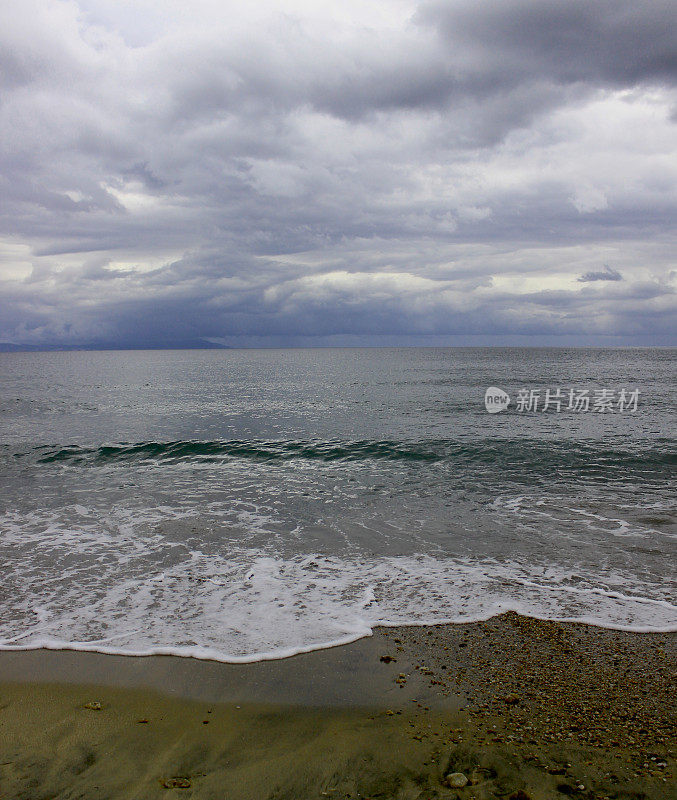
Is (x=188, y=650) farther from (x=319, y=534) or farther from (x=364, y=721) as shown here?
(x=319, y=534)

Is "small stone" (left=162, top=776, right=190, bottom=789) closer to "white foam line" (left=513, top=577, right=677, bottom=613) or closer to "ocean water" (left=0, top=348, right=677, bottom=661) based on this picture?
"ocean water" (left=0, top=348, right=677, bottom=661)

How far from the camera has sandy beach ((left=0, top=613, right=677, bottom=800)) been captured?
14.4ft

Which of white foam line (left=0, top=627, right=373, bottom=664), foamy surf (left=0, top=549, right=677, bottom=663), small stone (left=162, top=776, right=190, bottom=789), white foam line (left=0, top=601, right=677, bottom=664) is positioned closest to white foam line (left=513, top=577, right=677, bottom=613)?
foamy surf (left=0, top=549, right=677, bottom=663)

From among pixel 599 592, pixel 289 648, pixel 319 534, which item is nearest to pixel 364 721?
pixel 289 648

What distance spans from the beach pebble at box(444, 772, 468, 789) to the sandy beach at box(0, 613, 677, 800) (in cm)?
1

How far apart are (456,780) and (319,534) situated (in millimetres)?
7689

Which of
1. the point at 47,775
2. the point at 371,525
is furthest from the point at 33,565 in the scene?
the point at 371,525

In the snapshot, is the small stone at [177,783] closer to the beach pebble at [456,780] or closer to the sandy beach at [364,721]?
the sandy beach at [364,721]

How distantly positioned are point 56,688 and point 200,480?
1149cm

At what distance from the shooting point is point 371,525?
12.4 meters

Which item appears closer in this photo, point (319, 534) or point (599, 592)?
point (599, 592)

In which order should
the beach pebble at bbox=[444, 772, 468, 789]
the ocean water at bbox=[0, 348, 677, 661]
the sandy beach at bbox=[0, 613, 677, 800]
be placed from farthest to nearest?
the ocean water at bbox=[0, 348, 677, 661]
the sandy beach at bbox=[0, 613, 677, 800]
the beach pebble at bbox=[444, 772, 468, 789]

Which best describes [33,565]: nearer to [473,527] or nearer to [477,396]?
[473,527]

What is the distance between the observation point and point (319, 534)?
1184 centimetres
